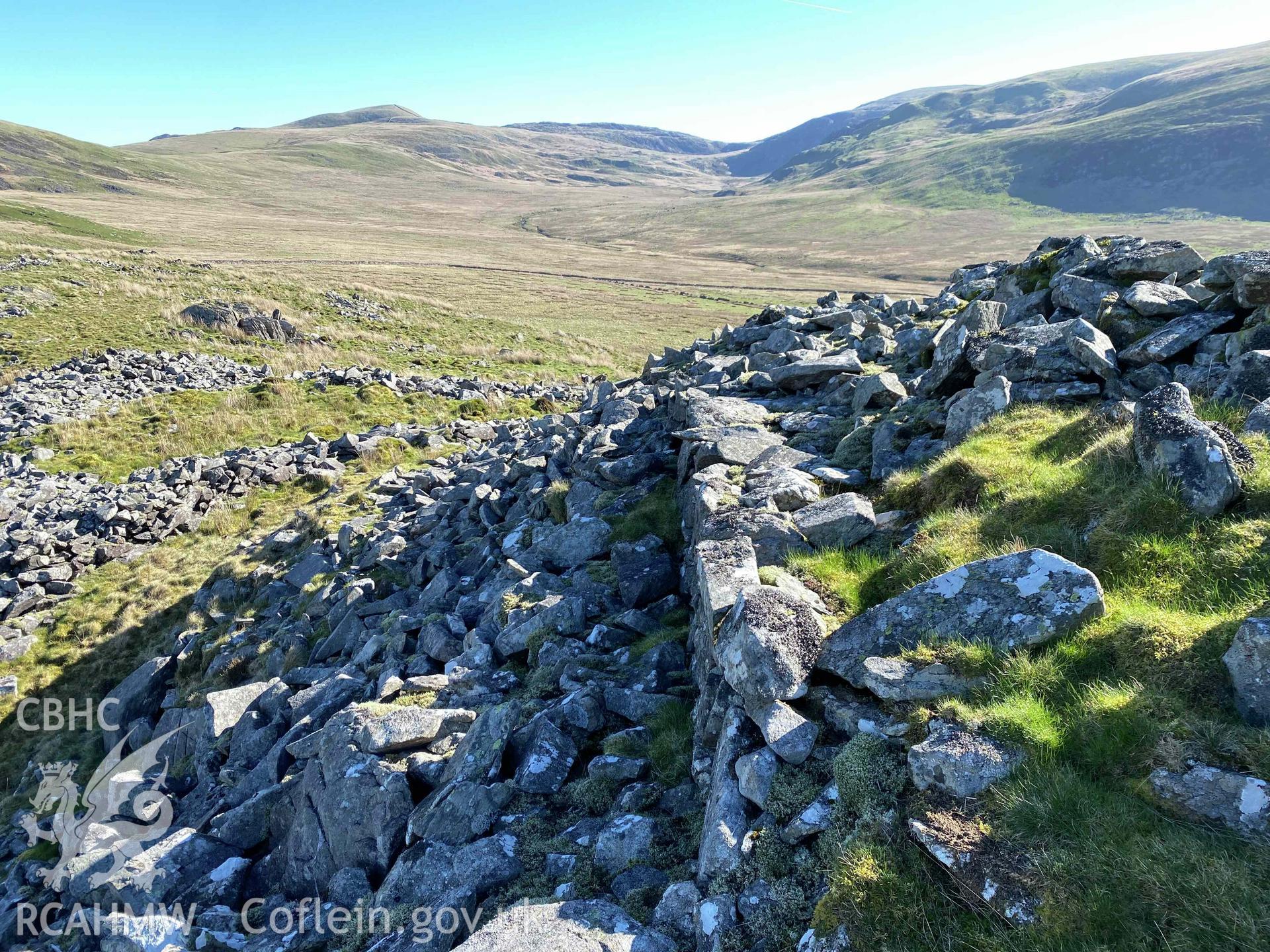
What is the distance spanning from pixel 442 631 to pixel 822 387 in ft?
33.6

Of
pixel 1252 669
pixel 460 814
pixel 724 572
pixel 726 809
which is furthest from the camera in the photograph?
pixel 724 572

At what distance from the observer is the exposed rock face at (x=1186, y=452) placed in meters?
6.26

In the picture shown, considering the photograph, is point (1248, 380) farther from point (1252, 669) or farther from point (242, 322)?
point (242, 322)

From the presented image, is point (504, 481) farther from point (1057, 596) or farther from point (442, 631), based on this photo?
point (1057, 596)

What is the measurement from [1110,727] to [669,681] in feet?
16.7

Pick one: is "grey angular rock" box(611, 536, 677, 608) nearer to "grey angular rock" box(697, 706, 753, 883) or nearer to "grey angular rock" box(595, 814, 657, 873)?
"grey angular rock" box(697, 706, 753, 883)

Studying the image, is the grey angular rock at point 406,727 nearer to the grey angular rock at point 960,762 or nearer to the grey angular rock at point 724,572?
the grey angular rock at point 724,572

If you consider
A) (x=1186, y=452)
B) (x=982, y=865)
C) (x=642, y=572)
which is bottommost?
(x=642, y=572)

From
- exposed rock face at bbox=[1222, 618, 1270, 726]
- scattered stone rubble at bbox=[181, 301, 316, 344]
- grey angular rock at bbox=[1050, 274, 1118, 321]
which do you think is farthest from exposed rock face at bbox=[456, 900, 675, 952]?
scattered stone rubble at bbox=[181, 301, 316, 344]

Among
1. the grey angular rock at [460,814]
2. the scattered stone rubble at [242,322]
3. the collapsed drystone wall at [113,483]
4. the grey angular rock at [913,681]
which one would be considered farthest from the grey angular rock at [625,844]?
the scattered stone rubble at [242,322]

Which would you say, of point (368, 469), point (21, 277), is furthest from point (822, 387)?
point (21, 277)

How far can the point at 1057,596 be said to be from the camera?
584 centimetres

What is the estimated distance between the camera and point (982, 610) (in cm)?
608

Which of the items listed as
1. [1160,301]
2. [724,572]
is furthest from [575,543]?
[1160,301]
